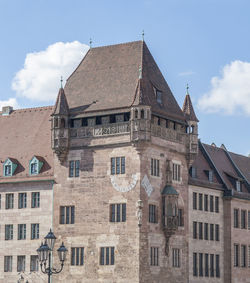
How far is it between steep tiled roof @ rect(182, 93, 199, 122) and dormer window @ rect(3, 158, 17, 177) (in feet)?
59.8

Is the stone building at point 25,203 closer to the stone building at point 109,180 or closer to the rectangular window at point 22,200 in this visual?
the rectangular window at point 22,200

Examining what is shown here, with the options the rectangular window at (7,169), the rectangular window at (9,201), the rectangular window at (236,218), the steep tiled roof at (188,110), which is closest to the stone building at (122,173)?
the steep tiled roof at (188,110)

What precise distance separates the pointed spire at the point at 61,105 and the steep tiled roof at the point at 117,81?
34.3 inches

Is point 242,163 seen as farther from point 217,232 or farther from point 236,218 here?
point 217,232

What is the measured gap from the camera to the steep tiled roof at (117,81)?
86625 millimetres

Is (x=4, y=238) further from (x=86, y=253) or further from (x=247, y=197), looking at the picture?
(x=247, y=197)

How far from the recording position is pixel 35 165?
9044cm

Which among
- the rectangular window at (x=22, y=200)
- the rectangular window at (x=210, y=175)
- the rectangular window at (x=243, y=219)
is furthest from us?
the rectangular window at (x=243, y=219)

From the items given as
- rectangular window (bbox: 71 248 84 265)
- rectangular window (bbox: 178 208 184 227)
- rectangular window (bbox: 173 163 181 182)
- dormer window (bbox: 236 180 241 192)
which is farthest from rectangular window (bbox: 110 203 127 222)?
dormer window (bbox: 236 180 241 192)

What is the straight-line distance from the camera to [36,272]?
88.4 m

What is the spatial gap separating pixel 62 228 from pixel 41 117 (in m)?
14.4

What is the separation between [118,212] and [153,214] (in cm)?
349

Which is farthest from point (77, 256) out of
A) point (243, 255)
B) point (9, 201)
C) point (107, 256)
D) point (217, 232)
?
point (243, 255)

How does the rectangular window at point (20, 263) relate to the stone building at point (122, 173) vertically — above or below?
below
